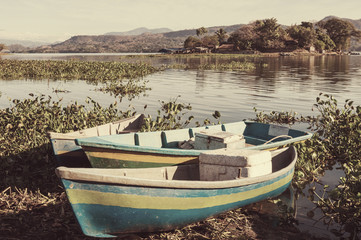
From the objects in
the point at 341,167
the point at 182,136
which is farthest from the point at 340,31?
the point at 182,136

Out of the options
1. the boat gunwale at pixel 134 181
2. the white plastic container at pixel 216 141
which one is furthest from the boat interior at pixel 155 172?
the white plastic container at pixel 216 141

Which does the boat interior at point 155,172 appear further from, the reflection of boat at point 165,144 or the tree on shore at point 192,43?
the tree on shore at point 192,43

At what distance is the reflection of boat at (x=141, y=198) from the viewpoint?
493 cm

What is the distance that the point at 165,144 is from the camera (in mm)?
8875

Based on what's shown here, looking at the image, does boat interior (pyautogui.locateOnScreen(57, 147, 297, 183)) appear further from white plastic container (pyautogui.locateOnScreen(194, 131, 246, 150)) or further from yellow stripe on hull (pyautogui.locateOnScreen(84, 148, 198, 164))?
white plastic container (pyautogui.locateOnScreen(194, 131, 246, 150))

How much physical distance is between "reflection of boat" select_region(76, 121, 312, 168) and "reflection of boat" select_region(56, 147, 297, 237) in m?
0.42

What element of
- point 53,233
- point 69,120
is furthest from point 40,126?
point 53,233

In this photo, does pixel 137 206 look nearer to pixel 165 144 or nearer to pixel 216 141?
pixel 216 141

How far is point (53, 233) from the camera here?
6.07 metres

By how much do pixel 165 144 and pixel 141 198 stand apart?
3.70m

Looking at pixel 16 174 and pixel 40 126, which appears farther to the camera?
pixel 40 126

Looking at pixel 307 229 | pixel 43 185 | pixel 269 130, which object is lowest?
pixel 307 229

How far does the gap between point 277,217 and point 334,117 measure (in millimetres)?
5768

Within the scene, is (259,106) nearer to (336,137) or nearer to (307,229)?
(336,137)
